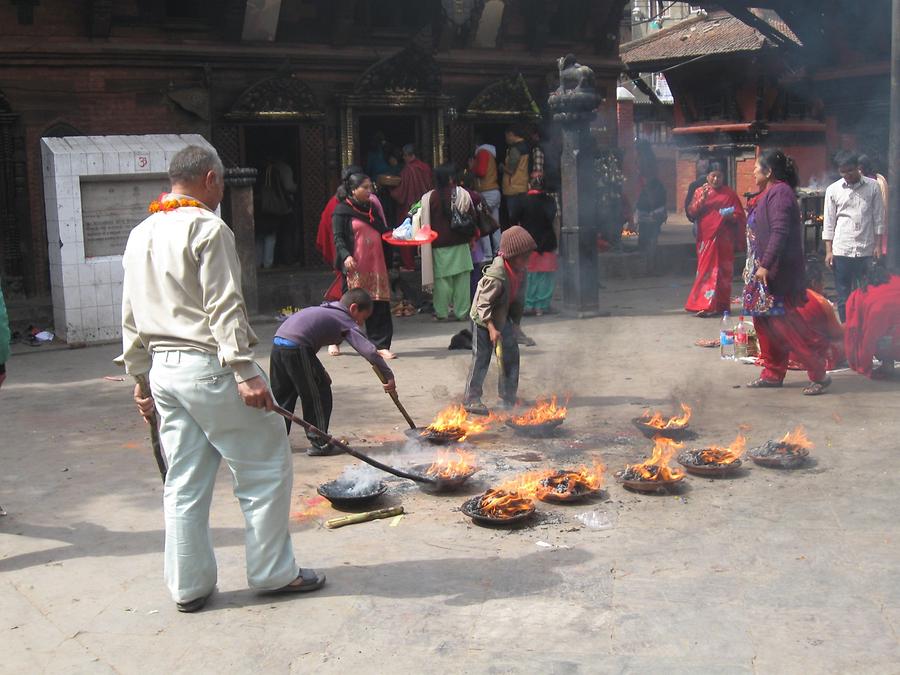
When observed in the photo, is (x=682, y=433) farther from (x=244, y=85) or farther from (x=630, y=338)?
(x=244, y=85)

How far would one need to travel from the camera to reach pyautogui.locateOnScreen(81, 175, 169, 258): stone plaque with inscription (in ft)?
38.1

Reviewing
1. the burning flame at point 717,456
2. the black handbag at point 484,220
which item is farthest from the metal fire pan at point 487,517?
the black handbag at point 484,220

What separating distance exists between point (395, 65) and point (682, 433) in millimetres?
9618

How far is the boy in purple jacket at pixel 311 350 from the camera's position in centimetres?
686

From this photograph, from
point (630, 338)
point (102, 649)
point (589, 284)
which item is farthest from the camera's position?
point (589, 284)

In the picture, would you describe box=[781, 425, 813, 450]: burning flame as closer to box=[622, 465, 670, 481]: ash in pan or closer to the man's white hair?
box=[622, 465, 670, 481]: ash in pan

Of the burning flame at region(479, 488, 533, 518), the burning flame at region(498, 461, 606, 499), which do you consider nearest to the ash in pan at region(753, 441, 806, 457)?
the burning flame at region(498, 461, 606, 499)

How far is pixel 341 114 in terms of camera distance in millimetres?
15109

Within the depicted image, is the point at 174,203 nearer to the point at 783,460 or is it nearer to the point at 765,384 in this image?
the point at 783,460

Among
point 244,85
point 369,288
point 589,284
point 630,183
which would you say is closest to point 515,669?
point 369,288

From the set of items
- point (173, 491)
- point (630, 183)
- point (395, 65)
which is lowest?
point (173, 491)

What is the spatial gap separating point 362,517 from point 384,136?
11247 millimetres

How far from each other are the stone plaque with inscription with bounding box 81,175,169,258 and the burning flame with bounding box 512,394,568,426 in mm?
5994

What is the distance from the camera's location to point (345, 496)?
5789 millimetres
